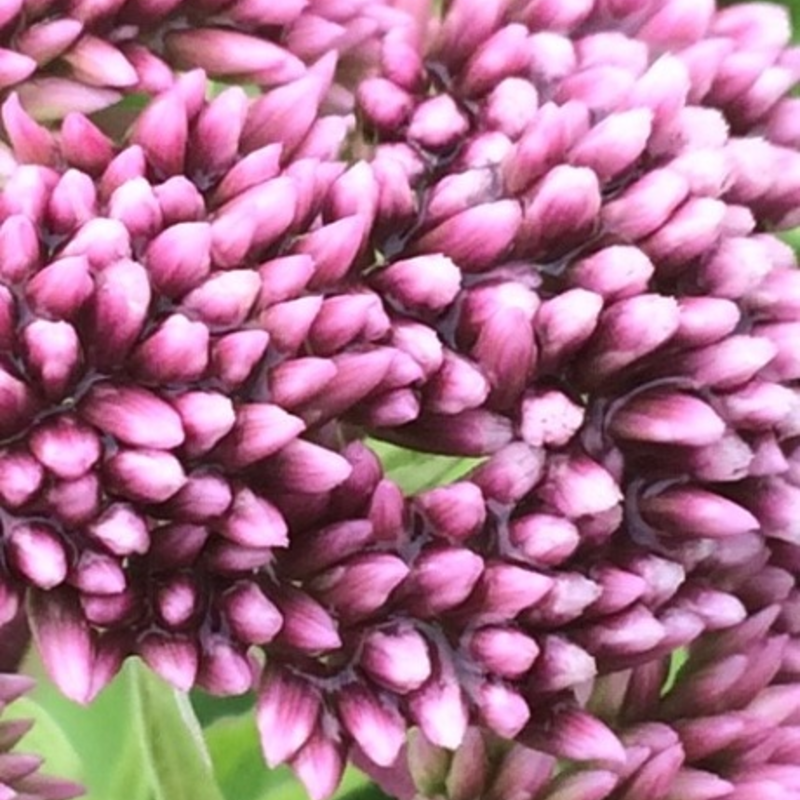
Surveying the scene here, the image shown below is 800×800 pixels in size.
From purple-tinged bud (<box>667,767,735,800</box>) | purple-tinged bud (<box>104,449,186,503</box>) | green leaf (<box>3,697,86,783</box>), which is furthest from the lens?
green leaf (<box>3,697,86,783</box>)

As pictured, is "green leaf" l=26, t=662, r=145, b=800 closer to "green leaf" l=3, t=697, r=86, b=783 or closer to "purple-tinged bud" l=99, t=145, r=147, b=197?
"green leaf" l=3, t=697, r=86, b=783

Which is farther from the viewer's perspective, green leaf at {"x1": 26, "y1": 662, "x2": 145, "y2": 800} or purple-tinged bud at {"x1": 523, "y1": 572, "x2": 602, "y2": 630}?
green leaf at {"x1": 26, "y1": 662, "x2": 145, "y2": 800}

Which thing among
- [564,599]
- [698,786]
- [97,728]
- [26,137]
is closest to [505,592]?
[564,599]

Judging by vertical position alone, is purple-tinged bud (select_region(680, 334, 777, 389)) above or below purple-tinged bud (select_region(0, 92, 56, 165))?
below

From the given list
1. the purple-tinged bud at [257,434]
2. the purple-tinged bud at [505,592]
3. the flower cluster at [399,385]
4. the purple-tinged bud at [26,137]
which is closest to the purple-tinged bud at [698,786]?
the flower cluster at [399,385]

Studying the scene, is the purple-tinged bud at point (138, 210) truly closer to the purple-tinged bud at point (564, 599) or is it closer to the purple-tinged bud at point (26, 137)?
the purple-tinged bud at point (26, 137)

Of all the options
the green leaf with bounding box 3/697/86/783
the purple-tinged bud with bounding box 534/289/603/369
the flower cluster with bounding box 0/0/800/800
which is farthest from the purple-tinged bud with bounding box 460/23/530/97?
the green leaf with bounding box 3/697/86/783
